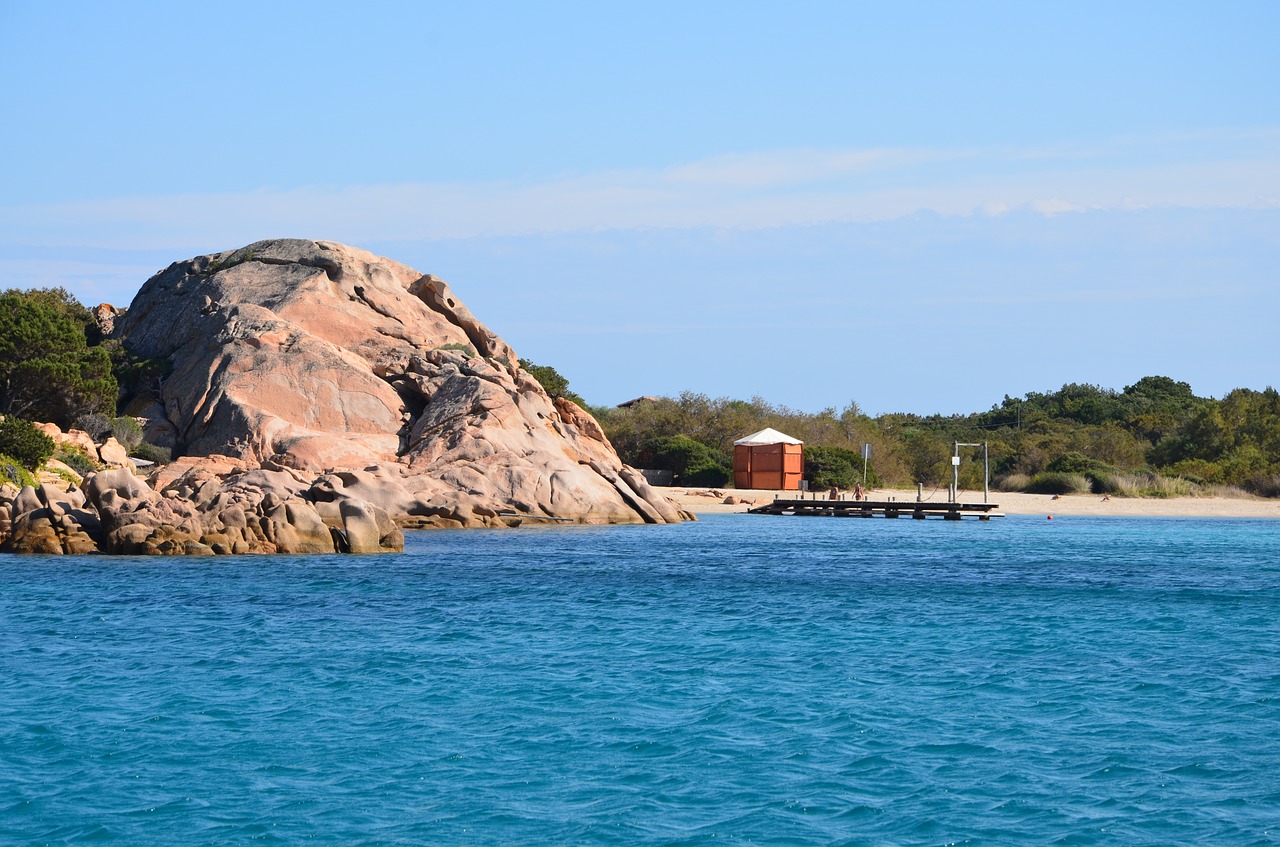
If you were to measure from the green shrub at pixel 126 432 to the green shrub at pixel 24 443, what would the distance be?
7.89 metres

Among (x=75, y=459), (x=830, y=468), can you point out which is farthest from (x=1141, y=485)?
(x=75, y=459)

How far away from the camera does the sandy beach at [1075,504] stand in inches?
2420

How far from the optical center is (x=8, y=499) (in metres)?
33.2

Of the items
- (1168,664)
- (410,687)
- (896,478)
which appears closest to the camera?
(410,687)

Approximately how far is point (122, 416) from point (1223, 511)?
50.6 meters

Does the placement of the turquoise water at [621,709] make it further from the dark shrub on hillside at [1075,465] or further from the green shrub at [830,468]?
the dark shrub on hillside at [1075,465]

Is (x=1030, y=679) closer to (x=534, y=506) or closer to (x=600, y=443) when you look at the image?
(x=534, y=506)

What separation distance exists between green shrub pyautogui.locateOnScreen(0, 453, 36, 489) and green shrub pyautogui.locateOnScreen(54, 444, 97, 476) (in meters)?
3.41

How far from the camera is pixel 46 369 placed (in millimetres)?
43969

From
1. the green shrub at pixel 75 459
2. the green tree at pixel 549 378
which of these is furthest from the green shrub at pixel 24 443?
the green tree at pixel 549 378

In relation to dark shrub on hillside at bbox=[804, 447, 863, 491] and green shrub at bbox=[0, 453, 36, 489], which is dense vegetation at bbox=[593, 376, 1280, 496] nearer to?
dark shrub on hillside at bbox=[804, 447, 863, 491]

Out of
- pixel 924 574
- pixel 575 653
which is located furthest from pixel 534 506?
pixel 575 653

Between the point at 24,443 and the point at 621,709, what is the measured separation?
28759mm

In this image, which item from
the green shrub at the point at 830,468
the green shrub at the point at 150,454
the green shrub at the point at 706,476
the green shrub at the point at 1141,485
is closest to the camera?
the green shrub at the point at 150,454
